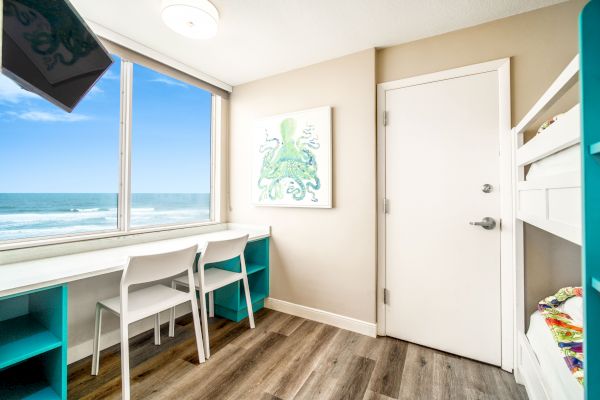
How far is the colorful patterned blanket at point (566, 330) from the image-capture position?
89 cm

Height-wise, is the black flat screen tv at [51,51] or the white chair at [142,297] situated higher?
the black flat screen tv at [51,51]

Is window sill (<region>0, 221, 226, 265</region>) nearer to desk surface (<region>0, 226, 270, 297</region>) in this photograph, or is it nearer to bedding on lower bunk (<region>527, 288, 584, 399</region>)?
desk surface (<region>0, 226, 270, 297</region>)

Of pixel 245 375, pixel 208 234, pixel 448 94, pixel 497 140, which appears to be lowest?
pixel 245 375

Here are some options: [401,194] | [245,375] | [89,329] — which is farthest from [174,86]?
[245,375]

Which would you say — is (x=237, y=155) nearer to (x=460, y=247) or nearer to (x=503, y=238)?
(x=460, y=247)

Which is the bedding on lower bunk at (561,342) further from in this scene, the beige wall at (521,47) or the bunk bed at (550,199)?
the beige wall at (521,47)

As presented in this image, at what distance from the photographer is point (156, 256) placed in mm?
1429

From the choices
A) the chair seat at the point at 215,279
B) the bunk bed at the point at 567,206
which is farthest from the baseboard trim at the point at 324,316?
the bunk bed at the point at 567,206

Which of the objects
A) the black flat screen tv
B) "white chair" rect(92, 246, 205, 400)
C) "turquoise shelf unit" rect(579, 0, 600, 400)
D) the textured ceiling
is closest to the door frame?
the textured ceiling

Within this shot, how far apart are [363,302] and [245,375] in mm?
1024

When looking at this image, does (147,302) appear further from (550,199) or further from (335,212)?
(550,199)

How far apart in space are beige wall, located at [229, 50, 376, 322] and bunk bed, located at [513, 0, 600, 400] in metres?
0.92

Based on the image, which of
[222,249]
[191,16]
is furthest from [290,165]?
[191,16]

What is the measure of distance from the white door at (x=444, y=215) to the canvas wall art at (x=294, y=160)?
0.54 metres
